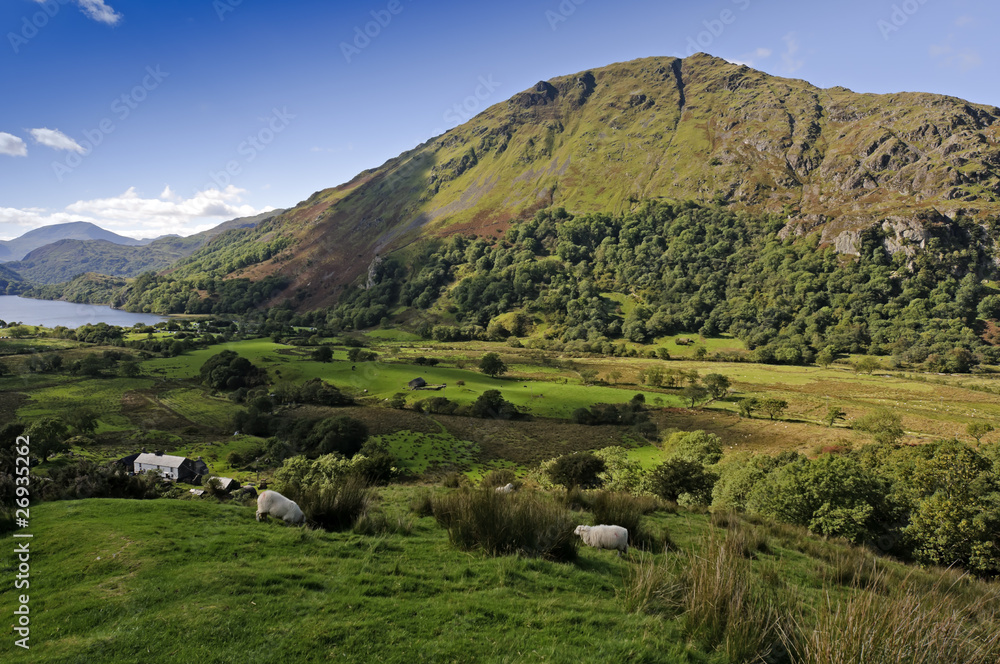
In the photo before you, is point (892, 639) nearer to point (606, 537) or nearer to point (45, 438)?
point (606, 537)

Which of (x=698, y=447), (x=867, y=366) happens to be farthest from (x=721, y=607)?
(x=867, y=366)

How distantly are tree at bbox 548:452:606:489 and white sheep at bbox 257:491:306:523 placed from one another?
22.3 metres

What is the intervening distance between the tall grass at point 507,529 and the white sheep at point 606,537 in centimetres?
102

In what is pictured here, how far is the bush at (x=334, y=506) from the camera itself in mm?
9758

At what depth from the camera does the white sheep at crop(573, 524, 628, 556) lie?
9.51 meters

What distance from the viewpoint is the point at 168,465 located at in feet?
111

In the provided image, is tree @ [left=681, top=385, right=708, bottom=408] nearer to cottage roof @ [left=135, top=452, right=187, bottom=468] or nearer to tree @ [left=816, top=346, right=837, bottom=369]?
tree @ [left=816, top=346, right=837, bottom=369]

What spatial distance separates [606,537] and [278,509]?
7.68 meters

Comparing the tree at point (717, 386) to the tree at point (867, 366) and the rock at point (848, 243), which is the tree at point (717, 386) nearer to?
the tree at point (867, 366)

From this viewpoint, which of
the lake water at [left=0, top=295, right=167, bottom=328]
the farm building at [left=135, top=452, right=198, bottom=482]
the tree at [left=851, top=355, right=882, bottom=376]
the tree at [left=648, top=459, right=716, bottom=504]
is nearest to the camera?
the tree at [left=648, top=459, right=716, bottom=504]

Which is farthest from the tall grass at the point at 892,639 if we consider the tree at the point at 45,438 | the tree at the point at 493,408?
the tree at the point at 493,408

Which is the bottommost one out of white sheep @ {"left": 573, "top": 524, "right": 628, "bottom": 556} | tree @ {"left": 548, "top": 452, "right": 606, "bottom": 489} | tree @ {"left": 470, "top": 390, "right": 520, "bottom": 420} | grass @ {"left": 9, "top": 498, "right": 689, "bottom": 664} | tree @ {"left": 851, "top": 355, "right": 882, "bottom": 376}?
tree @ {"left": 470, "top": 390, "right": 520, "bottom": 420}

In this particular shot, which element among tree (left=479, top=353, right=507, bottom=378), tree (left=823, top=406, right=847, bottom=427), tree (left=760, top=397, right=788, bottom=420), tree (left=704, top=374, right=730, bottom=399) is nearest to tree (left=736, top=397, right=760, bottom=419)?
tree (left=760, top=397, right=788, bottom=420)

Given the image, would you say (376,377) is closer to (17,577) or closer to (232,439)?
(232,439)
